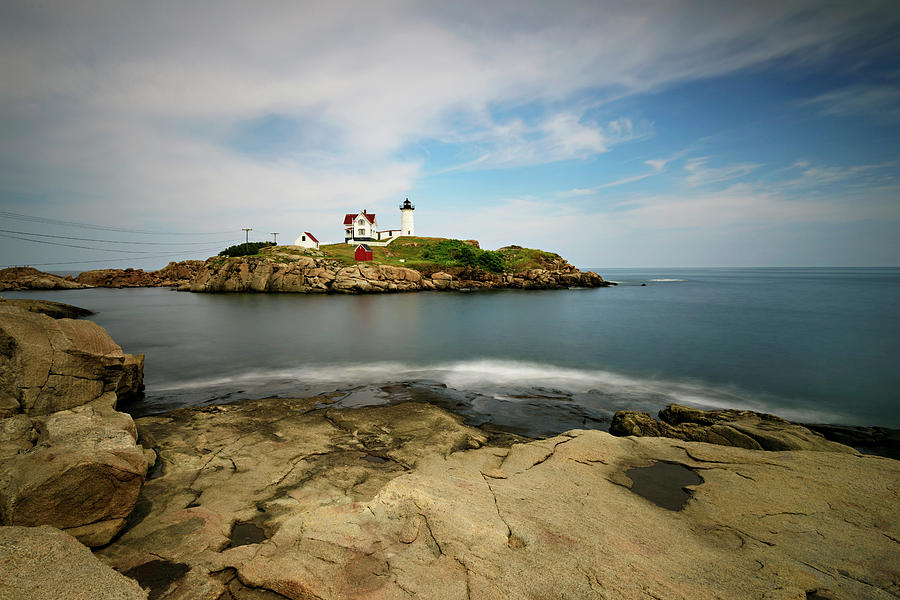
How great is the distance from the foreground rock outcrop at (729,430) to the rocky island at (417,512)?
0.17ft

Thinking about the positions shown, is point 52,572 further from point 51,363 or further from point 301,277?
point 301,277

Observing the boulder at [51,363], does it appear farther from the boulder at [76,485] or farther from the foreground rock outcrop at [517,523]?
the boulder at [76,485]

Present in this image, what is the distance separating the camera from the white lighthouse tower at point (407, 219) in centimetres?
9588

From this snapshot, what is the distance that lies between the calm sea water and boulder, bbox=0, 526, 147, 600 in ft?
26.4

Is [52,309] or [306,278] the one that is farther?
[306,278]

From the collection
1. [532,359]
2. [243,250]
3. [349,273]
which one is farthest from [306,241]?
[532,359]

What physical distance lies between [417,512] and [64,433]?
5891 mm

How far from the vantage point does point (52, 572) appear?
10.6 feet

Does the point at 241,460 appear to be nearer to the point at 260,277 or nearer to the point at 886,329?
the point at 886,329

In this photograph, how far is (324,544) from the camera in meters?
4.04

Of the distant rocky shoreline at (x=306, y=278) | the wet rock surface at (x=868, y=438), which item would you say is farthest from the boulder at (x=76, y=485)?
the distant rocky shoreline at (x=306, y=278)

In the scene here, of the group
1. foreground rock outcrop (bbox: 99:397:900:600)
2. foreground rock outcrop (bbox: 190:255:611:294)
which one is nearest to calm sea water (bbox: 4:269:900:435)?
foreground rock outcrop (bbox: 99:397:900:600)

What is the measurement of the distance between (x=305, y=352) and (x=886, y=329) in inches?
1661

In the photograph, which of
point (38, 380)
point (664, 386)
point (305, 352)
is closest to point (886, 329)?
point (664, 386)
